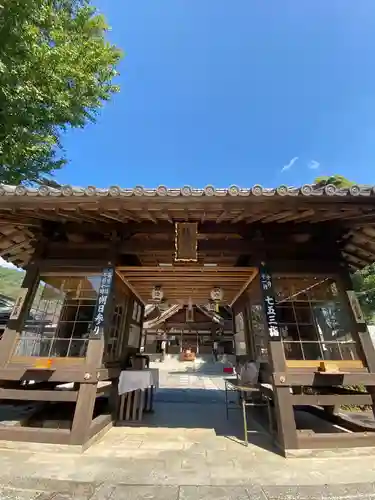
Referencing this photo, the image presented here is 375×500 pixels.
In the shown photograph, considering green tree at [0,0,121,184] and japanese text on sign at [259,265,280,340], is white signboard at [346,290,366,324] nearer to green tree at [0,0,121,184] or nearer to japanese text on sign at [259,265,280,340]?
japanese text on sign at [259,265,280,340]

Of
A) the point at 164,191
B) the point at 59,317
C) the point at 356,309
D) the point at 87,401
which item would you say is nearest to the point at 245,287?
the point at 356,309

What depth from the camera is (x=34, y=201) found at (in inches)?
147

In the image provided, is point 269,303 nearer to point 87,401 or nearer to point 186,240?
point 186,240

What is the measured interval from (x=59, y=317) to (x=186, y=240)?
3.36 m

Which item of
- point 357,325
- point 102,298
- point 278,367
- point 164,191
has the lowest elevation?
point 278,367

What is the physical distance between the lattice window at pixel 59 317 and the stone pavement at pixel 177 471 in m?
1.49

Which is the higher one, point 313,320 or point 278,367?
point 313,320

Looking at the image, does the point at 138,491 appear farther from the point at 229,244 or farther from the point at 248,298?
the point at 248,298

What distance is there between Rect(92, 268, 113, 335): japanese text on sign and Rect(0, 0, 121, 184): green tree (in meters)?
4.77

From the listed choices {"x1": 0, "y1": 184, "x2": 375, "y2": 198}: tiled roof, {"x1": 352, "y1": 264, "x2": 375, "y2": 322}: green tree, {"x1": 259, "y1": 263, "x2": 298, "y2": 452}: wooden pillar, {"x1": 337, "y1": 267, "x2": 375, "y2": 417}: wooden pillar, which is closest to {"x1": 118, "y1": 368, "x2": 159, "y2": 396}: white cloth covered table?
{"x1": 259, "y1": 263, "x2": 298, "y2": 452}: wooden pillar

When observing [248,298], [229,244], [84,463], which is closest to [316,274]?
[229,244]

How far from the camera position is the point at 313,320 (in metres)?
5.27

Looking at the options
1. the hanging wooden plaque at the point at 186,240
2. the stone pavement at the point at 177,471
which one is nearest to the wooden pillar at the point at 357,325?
the stone pavement at the point at 177,471

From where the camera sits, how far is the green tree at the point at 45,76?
19.5 ft
